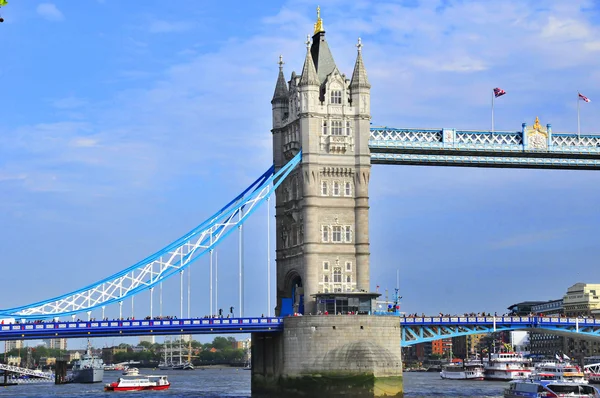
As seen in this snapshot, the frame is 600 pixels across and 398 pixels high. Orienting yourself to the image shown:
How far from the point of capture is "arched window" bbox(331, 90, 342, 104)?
93062 mm

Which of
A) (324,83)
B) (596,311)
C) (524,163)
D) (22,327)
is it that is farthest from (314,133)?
(596,311)

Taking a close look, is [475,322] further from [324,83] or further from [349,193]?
[324,83]

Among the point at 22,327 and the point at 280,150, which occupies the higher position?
the point at 280,150

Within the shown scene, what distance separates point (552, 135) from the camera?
10025 centimetres

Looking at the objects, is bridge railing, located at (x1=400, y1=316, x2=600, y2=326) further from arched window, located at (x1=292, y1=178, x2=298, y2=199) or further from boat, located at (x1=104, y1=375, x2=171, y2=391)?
boat, located at (x1=104, y1=375, x2=171, y2=391)

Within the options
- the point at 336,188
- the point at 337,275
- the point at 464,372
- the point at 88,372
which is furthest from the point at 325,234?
the point at 88,372

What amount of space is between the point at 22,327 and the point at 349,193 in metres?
28.6

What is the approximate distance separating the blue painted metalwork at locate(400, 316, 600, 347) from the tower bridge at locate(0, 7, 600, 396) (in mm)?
135

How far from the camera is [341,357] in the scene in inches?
3305

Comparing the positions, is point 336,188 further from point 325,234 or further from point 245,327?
point 245,327

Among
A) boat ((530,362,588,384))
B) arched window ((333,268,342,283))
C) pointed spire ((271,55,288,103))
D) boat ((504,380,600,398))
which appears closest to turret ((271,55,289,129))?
pointed spire ((271,55,288,103))

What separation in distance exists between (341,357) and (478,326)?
17.7 meters

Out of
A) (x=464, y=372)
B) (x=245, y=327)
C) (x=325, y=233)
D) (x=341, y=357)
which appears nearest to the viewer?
(x=341, y=357)

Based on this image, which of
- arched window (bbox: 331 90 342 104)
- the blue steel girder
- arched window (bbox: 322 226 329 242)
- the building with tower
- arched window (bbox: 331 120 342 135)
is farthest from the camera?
the blue steel girder
